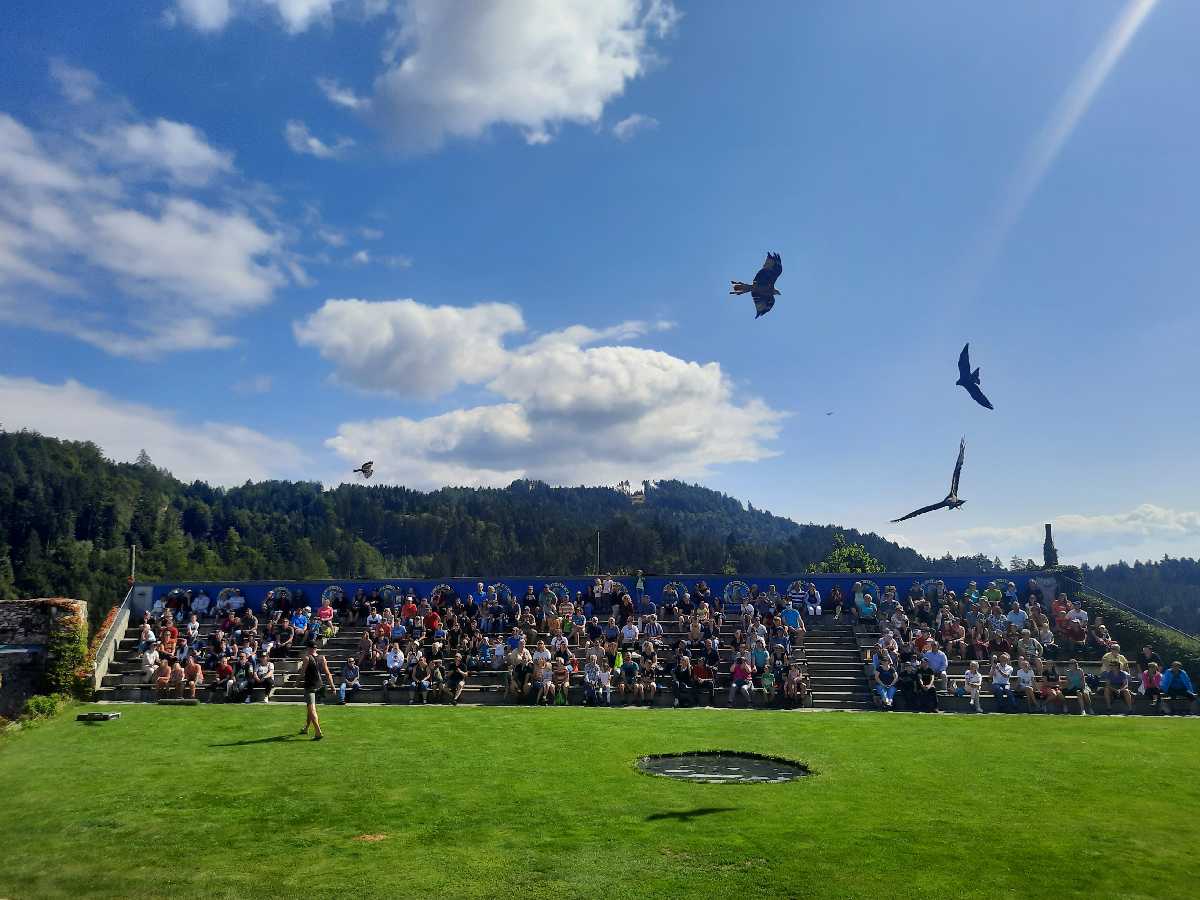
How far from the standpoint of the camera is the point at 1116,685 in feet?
63.3

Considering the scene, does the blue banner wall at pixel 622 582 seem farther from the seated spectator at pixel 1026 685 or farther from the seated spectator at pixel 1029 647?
the seated spectator at pixel 1026 685

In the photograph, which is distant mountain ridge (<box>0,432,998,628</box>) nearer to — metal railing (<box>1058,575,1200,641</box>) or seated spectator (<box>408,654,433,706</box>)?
metal railing (<box>1058,575,1200,641</box>)

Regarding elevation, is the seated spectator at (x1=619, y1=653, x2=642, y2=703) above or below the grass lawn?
above

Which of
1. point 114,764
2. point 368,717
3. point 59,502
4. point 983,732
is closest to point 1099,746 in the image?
point 983,732

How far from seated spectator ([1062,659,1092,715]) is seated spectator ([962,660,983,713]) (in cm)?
193

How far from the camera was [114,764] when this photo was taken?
12883mm

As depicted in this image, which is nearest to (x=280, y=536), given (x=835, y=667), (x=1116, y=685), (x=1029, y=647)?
(x=835, y=667)

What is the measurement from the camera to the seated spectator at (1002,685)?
64.2 feet

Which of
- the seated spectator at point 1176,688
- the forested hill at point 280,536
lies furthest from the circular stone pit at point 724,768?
the forested hill at point 280,536

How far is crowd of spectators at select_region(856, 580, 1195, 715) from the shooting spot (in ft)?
63.2

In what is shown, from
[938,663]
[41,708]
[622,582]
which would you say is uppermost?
[622,582]

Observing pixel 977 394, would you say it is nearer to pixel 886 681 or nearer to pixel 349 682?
pixel 886 681

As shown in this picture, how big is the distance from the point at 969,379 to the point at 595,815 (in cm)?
1468

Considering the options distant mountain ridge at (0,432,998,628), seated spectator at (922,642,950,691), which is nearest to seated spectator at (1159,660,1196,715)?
seated spectator at (922,642,950,691)
